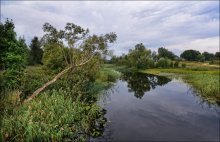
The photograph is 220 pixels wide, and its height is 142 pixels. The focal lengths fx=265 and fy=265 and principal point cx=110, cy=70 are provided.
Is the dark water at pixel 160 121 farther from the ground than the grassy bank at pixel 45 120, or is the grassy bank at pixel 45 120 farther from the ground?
the grassy bank at pixel 45 120

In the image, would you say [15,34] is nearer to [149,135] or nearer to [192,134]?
[149,135]

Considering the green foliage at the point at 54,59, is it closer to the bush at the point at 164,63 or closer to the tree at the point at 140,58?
the tree at the point at 140,58

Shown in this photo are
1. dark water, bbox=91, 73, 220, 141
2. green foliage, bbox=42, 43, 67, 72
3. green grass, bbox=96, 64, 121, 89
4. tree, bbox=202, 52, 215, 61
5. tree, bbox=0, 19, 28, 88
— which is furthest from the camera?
tree, bbox=202, 52, 215, 61

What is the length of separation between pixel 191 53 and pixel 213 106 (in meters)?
148

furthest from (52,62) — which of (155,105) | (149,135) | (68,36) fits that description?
(149,135)

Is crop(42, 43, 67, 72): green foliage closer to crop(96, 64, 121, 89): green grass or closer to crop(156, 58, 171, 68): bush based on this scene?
crop(96, 64, 121, 89): green grass

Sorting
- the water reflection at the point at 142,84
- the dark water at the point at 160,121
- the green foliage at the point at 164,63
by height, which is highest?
the green foliage at the point at 164,63

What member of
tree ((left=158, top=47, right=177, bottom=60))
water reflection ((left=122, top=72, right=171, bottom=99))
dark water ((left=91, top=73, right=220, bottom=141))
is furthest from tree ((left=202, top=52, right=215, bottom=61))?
dark water ((left=91, top=73, right=220, bottom=141))

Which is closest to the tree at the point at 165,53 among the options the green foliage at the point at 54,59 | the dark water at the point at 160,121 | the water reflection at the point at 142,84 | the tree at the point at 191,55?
the tree at the point at 191,55

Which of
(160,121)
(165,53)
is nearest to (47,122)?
(160,121)

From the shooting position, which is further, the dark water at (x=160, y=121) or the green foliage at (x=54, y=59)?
the green foliage at (x=54, y=59)

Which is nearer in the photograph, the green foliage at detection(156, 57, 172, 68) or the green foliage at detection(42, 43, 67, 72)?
the green foliage at detection(42, 43, 67, 72)

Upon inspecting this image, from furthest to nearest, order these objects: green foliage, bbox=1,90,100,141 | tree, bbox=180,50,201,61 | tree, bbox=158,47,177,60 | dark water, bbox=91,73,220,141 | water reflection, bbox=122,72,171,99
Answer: tree, bbox=180,50,201,61
tree, bbox=158,47,177,60
water reflection, bbox=122,72,171,99
dark water, bbox=91,73,220,141
green foliage, bbox=1,90,100,141

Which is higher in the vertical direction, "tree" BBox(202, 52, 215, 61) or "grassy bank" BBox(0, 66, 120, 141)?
"tree" BBox(202, 52, 215, 61)
